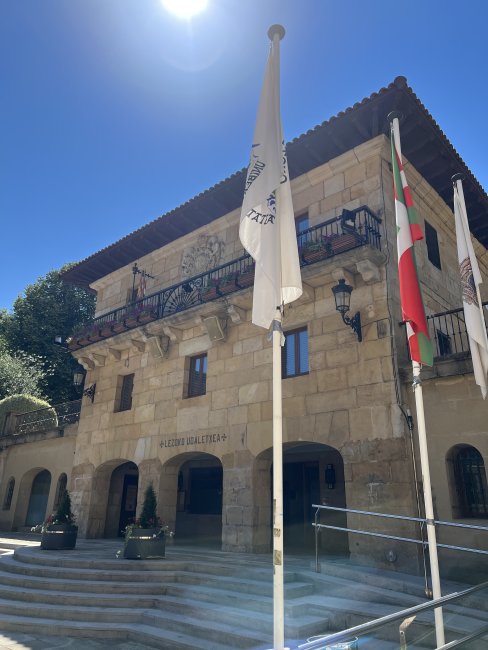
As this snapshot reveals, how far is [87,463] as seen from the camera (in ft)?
49.9

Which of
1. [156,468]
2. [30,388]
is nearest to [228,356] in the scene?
[156,468]

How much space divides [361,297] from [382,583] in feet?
17.6

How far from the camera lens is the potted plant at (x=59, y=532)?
1036cm

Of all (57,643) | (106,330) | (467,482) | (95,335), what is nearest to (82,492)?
(95,335)

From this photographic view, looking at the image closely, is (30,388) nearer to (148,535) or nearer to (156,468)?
(156,468)

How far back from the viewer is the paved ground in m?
5.88

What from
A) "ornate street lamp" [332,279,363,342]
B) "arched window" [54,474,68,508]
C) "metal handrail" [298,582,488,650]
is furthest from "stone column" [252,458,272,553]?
"arched window" [54,474,68,508]

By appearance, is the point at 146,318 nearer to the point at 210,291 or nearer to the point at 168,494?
the point at 210,291

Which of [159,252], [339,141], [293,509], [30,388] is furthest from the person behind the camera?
[30,388]

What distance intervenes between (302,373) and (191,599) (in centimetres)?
505

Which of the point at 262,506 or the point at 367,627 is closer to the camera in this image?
the point at 367,627

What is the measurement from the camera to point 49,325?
30.7 m

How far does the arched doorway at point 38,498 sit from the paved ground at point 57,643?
1273cm

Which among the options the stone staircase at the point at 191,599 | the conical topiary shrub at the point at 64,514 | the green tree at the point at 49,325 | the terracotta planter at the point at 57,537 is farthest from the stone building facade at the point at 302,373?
the green tree at the point at 49,325
